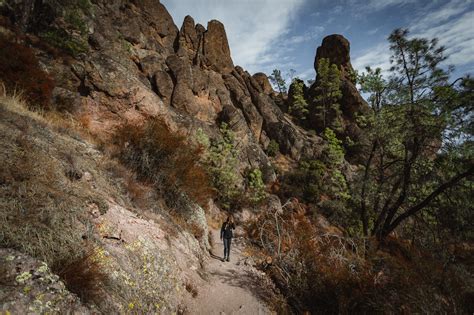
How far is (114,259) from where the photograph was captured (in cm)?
338

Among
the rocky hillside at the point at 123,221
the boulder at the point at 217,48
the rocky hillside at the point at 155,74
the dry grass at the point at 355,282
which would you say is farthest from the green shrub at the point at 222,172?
the boulder at the point at 217,48

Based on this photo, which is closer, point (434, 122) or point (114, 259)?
point (114, 259)

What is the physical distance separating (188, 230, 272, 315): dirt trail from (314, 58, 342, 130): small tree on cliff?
3590 cm

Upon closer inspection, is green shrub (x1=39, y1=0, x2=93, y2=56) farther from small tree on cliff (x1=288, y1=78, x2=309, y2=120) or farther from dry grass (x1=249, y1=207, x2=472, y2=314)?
small tree on cliff (x1=288, y1=78, x2=309, y2=120)

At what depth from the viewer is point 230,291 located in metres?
5.96

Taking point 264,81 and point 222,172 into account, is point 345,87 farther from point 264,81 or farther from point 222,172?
point 222,172

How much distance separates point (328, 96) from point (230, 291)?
135 feet

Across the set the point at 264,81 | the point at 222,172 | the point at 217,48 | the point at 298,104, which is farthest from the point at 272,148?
the point at 264,81

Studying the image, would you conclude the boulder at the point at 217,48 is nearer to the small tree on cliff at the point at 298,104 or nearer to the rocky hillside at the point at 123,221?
the small tree on cliff at the point at 298,104

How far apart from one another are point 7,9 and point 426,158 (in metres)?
22.6

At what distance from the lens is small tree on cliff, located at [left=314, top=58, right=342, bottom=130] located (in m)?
39.0

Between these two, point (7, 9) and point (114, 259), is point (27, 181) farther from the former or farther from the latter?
point (7, 9)

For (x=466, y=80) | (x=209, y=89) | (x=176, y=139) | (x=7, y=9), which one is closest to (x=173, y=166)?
(x=176, y=139)

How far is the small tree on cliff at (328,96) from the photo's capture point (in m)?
39.0
